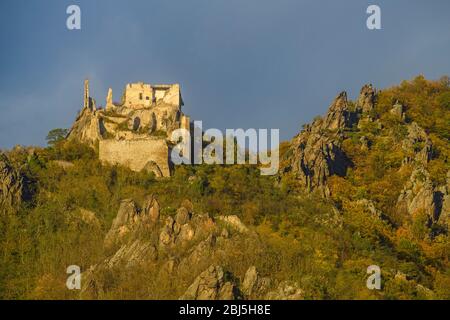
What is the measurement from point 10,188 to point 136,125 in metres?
12.9

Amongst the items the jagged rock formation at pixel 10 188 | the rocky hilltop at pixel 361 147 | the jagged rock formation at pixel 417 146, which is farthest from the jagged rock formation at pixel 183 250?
the jagged rock formation at pixel 417 146

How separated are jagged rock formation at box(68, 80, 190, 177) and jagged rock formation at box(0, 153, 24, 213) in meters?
6.43

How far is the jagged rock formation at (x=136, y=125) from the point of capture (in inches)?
3103

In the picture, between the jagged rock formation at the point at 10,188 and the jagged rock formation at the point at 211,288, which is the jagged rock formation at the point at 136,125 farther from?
the jagged rock formation at the point at 211,288

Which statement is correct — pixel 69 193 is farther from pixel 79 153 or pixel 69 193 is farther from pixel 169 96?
pixel 169 96

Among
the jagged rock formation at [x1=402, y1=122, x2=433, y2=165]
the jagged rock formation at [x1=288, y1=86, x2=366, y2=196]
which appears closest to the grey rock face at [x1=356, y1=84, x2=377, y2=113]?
the jagged rock formation at [x1=288, y1=86, x2=366, y2=196]

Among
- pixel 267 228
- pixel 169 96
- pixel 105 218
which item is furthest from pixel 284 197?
pixel 169 96

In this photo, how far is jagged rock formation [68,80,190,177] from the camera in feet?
259

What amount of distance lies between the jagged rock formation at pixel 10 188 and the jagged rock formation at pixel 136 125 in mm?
6429

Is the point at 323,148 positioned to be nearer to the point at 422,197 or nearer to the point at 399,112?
the point at 422,197

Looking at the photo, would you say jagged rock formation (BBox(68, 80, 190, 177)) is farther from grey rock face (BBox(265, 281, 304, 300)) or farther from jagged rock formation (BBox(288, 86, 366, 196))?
grey rock face (BBox(265, 281, 304, 300))

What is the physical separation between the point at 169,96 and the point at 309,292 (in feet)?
93.0

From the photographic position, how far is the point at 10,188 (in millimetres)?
74188

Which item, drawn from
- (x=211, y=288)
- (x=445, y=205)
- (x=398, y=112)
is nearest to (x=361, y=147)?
(x=398, y=112)
